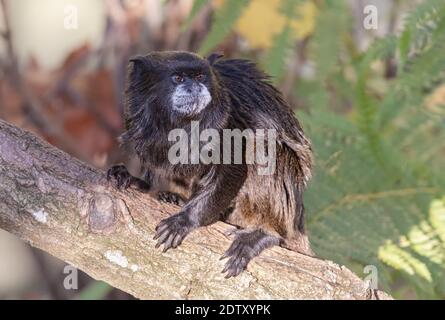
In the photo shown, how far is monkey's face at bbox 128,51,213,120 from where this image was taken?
11.9ft

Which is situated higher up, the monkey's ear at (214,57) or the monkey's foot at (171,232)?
the monkey's ear at (214,57)

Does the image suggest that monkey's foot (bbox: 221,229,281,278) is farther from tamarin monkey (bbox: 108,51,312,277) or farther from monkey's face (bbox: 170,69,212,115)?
monkey's face (bbox: 170,69,212,115)

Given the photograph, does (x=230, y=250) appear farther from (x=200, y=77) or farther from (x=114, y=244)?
(x=200, y=77)

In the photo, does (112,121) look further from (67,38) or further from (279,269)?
(279,269)

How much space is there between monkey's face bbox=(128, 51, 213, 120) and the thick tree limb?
0.58m

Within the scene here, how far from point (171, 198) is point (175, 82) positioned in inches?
24.5

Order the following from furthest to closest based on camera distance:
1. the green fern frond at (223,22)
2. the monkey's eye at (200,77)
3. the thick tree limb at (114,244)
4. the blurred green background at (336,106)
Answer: the green fern frond at (223,22), the blurred green background at (336,106), the monkey's eye at (200,77), the thick tree limb at (114,244)

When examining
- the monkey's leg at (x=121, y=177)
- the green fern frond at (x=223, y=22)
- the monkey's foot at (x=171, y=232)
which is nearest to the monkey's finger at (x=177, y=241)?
the monkey's foot at (x=171, y=232)

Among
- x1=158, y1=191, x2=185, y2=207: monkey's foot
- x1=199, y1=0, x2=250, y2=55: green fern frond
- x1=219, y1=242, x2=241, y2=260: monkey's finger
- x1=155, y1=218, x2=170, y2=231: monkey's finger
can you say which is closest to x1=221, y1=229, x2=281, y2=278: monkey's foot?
x1=219, y1=242, x2=241, y2=260: monkey's finger

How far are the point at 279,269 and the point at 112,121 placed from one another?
3617mm

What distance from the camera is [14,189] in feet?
10.5

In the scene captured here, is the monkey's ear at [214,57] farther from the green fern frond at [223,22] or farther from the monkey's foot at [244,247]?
the monkey's foot at [244,247]

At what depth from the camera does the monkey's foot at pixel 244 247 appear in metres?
3.28

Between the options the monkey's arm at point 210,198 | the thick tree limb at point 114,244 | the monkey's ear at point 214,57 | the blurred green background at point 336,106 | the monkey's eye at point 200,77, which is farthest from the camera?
the blurred green background at point 336,106
